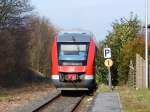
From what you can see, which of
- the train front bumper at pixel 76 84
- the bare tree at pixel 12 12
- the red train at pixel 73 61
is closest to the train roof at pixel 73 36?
the red train at pixel 73 61

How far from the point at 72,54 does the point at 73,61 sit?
440 millimetres

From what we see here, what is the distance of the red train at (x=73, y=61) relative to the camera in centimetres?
3117

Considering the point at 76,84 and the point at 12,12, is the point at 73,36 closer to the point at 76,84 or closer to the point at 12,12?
the point at 76,84

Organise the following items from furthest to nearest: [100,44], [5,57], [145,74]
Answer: [5,57] → [100,44] → [145,74]

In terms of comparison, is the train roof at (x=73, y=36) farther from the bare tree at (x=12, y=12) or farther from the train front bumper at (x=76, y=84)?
the bare tree at (x=12, y=12)

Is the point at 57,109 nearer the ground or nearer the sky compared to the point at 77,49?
nearer the ground

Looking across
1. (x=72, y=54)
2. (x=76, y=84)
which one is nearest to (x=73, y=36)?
(x=72, y=54)

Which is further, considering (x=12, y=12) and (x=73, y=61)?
(x=12, y=12)

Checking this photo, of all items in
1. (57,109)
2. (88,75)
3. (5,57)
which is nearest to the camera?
(57,109)

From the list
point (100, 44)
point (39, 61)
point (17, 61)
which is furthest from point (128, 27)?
point (39, 61)

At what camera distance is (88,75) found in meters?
31.2

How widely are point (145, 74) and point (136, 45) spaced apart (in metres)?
10.1

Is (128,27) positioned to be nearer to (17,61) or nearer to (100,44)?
(100,44)

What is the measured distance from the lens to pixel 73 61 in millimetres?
31438
